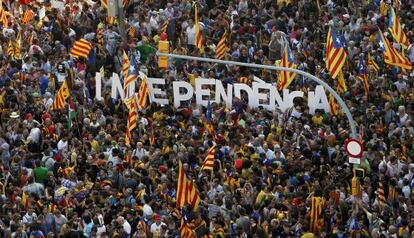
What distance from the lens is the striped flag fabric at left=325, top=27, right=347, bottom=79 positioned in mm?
48438

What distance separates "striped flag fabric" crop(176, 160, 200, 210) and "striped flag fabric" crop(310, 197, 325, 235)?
7.92 ft

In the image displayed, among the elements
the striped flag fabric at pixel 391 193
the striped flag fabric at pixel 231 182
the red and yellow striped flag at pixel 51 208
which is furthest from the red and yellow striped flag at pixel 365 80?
the red and yellow striped flag at pixel 51 208

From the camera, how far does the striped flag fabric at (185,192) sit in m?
42.2

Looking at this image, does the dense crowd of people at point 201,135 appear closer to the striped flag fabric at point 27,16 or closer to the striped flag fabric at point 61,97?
the striped flag fabric at point 27,16

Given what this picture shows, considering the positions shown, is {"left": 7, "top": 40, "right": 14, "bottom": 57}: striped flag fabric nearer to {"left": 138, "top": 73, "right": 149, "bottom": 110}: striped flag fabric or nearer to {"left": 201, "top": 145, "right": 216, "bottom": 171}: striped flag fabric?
{"left": 138, "top": 73, "right": 149, "bottom": 110}: striped flag fabric

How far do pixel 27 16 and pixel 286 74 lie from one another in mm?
8885

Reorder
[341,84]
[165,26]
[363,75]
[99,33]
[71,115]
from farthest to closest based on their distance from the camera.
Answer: [165,26] → [99,33] → [363,75] → [341,84] → [71,115]

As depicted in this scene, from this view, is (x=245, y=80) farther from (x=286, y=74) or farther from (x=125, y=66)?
(x=125, y=66)

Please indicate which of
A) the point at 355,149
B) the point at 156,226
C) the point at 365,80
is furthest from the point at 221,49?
the point at 156,226

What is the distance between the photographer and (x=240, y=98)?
4931cm

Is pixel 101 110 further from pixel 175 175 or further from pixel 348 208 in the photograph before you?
pixel 348 208

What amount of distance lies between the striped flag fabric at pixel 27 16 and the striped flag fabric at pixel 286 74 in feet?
27.3

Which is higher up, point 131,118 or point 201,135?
point 131,118

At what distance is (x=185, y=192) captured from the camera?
42.2 meters
